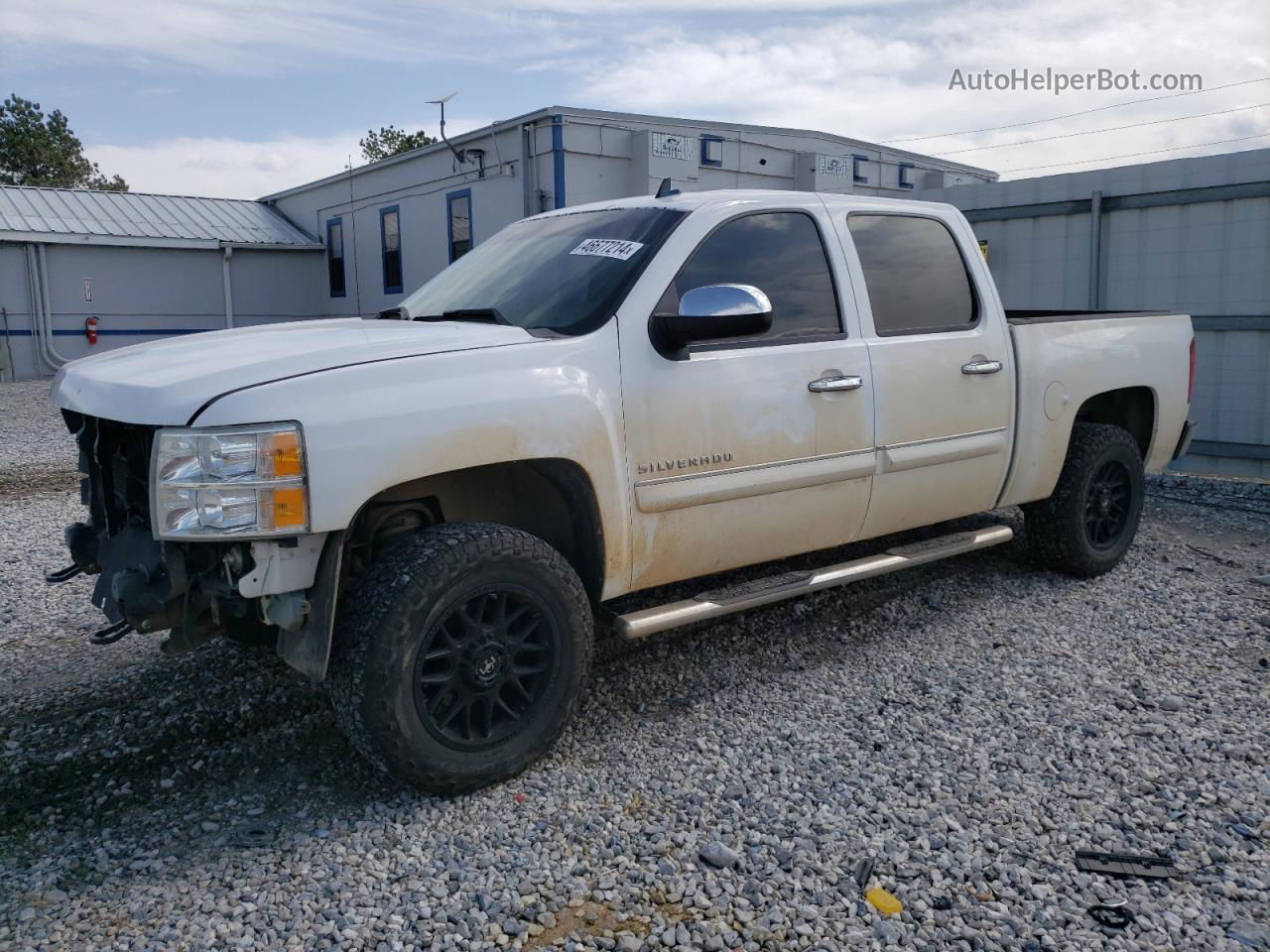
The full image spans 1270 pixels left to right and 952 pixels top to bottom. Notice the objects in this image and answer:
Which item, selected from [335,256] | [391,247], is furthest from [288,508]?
[335,256]

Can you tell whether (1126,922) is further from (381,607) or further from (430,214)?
(430,214)

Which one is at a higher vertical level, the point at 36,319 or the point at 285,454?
the point at 36,319

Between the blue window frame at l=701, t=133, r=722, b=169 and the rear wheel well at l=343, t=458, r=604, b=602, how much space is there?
14.1 m

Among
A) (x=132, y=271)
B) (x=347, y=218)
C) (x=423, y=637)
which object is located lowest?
(x=423, y=637)

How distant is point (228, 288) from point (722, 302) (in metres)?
22.5

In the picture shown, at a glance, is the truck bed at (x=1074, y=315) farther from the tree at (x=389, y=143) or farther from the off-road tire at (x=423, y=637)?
the tree at (x=389, y=143)

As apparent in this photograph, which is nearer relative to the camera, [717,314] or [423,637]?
[423,637]

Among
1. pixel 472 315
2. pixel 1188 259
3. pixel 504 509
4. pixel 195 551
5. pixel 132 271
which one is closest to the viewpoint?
pixel 195 551

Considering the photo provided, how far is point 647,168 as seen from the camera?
16.0 metres

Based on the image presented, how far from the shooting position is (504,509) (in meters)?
3.84

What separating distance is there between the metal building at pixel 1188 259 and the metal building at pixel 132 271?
60.2ft

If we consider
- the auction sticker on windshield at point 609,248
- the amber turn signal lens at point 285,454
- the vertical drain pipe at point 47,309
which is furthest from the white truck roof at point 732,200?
the vertical drain pipe at point 47,309

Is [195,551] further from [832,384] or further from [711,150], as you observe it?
[711,150]

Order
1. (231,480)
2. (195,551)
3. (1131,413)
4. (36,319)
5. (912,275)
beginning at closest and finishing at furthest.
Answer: (231,480) < (195,551) < (912,275) < (1131,413) < (36,319)
